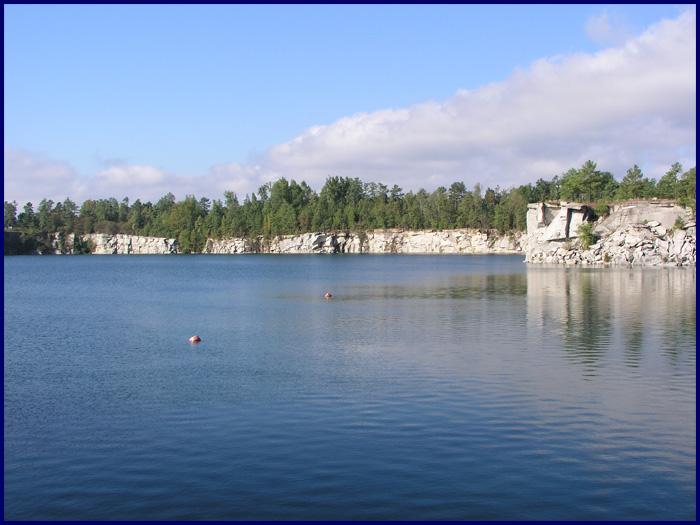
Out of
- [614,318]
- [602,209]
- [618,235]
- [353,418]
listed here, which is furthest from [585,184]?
[353,418]

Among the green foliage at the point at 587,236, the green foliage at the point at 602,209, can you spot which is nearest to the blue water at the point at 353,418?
the green foliage at the point at 587,236

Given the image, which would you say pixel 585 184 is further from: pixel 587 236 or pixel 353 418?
pixel 353 418

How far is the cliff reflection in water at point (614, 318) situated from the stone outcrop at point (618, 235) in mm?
32914

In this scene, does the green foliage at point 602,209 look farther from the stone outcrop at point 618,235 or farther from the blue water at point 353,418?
the blue water at point 353,418

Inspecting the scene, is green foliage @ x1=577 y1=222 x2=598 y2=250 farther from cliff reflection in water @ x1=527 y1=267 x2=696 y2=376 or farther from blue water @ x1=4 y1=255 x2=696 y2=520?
blue water @ x1=4 y1=255 x2=696 y2=520

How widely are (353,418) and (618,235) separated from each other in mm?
101978

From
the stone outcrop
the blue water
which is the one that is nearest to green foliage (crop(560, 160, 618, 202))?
the stone outcrop

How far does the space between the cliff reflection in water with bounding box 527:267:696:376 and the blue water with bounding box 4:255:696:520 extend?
0.92ft

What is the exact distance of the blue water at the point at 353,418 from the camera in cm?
1486

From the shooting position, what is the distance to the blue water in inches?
585

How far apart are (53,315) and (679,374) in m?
39.4

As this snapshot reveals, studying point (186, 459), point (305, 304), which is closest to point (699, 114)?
point (186, 459)

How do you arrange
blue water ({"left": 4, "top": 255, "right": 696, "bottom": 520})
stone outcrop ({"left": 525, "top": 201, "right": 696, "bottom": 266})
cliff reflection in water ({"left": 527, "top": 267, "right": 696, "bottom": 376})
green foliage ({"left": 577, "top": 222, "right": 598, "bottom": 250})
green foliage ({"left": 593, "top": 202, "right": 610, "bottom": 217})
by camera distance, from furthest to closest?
green foliage ({"left": 593, "top": 202, "right": 610, "bottom": 217}) < green foliage ({"left": 577, "top": 222, "right": 598, "bottom": 250}) < stone outcrop ({"left": 525, "top": 201, "right": 696, "bottom": 266}) < cliff reflection in water ({"left": 527, "top": 267, "right": 696, "bottom": 376}) < blue water ({"left": 4, "top": 255, "right": 696, "bottom": 520})

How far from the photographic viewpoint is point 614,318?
141 feet
